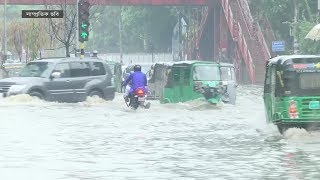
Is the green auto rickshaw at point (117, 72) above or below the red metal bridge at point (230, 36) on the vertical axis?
below

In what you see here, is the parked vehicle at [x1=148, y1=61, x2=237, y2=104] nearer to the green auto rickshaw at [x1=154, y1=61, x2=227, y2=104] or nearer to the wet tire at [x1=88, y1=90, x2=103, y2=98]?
the green auto rickshaw at [x1=154, y1=61, x2=227, y2=104]

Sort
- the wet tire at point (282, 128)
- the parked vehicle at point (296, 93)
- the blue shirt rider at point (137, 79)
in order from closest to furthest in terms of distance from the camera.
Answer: the parked vehicle at point (296, 93) → the wet tire at point (282, 128) → the blue shirt rider at point (137, 79)

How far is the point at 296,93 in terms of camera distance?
19.4m

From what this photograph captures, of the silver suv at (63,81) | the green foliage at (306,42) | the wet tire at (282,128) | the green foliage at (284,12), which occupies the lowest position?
the wet tire at (282,128)

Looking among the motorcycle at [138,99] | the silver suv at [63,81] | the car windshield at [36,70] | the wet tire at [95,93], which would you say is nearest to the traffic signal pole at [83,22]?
the silver suv at [63,81]

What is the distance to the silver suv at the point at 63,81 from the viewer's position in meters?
31.3

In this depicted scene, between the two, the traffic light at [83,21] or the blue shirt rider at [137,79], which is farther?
the traffic light at [83,21]

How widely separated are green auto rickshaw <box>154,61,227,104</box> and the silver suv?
2.53m

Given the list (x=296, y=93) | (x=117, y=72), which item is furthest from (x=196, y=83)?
(x=117, y=72)

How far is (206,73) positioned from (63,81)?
16.9 ft

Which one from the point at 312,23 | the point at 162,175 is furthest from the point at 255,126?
the point at 312,23

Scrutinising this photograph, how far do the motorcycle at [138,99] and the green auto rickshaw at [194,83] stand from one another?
6.58ft

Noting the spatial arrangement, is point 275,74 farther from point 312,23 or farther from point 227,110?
point 312,23

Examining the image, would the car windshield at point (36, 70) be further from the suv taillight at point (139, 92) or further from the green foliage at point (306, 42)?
the green foliage at point (306, 42)
